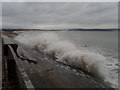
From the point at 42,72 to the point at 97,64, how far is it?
2.84 meters

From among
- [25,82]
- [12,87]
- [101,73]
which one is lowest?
[101,73]

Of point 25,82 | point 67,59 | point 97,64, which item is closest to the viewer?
point 25,82

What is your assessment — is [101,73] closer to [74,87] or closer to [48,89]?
[74,87]

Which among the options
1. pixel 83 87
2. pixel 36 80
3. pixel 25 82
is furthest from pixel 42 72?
pixel 25 82

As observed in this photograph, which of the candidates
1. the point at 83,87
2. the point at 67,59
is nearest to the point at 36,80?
the point at 83,87

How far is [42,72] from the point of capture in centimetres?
407

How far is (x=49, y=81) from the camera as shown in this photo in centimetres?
339

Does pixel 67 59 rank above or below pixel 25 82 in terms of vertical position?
below

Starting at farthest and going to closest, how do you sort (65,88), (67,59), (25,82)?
(67,59), (65,88), (25,82)

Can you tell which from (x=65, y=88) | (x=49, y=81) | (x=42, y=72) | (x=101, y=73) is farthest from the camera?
(x=101, y=73)

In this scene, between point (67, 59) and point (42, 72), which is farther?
point (67, 59)

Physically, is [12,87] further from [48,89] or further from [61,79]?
[61,79]

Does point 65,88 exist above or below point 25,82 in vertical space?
below

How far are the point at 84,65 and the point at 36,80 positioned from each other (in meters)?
3.11
